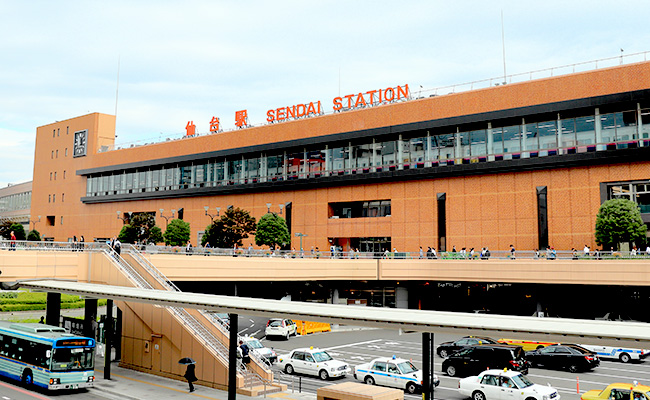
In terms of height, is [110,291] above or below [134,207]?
below

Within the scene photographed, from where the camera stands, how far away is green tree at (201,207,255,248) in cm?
5728

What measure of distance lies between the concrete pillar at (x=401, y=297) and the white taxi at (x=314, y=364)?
74.1 feet

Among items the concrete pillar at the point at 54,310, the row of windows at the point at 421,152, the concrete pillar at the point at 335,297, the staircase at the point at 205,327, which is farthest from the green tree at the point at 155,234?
the staircase at the point at 205,327

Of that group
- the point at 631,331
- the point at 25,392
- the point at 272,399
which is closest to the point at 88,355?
the point at 25,392

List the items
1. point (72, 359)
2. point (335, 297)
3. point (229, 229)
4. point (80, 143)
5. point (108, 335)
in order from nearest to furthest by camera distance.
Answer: point (72, 359), point (108, 335), point (335, 297), point (229, 229), point (80, 143)

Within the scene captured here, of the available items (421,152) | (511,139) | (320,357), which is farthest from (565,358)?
(421,152)

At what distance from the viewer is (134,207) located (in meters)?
83.2

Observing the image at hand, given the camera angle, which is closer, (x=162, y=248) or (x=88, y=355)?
(x=88, y=355)

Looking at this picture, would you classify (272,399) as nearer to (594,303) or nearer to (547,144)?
(594,303)

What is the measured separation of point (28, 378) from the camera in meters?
25.9

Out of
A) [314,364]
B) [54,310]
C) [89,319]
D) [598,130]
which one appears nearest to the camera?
[314,364]

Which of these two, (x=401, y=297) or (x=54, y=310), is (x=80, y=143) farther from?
(x=54, y=310)

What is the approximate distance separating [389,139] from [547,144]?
15750mm

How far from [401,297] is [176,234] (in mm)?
26046
